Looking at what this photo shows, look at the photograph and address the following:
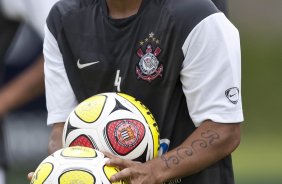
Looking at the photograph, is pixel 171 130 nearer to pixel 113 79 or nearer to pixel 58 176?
pixel 113 79

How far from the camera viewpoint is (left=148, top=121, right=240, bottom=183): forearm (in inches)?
149

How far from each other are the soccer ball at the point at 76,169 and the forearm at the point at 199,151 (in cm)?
21

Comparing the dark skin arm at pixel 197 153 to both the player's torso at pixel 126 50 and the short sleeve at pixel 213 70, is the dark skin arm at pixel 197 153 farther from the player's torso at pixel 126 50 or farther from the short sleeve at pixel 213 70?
the player's torso at pixel 126 50

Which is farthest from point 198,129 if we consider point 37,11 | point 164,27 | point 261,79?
point 261,79

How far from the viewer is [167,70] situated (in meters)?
3.92

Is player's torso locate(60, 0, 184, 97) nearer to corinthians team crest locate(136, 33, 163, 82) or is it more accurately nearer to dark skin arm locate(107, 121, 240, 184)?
corinthians team crest locate(136, 33, 163, 82)

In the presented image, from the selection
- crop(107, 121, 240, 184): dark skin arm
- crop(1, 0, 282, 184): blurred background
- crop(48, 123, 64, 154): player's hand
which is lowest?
crop(1, 0, 282, 184): blurred background

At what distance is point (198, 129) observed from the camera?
3875 mm

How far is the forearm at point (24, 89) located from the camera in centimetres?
553

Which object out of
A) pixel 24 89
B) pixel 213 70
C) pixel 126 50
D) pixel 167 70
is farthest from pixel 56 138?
pixel 24 89

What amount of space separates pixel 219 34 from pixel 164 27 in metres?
0.22

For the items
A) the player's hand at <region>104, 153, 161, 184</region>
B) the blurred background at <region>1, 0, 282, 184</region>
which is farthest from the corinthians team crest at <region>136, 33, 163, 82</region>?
the blurred background at <region>1, 0, 282, 184</region>

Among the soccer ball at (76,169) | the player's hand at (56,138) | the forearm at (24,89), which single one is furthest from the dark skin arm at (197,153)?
the forearm at (24,89)

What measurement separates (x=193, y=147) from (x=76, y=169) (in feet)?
1.56
